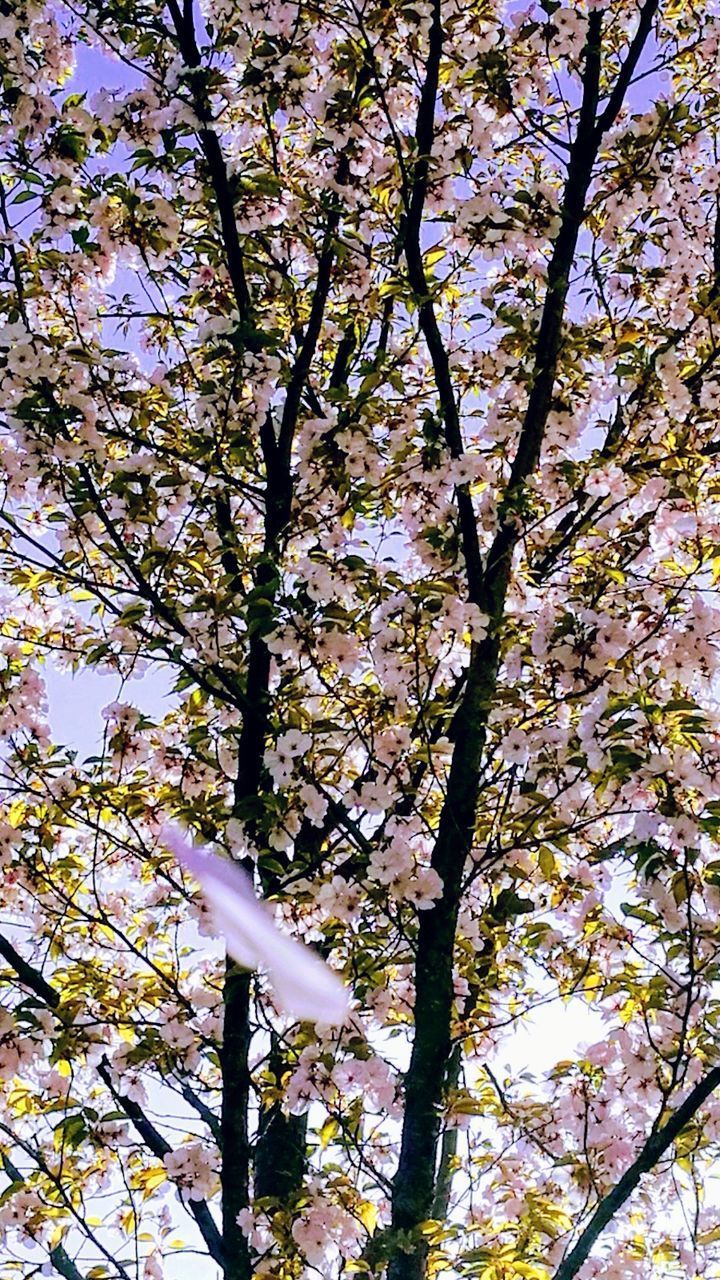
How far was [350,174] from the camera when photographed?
4.27 metres

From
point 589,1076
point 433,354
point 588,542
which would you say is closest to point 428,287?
point 433,354

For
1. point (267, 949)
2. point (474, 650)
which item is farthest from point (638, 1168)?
point (474, 650)

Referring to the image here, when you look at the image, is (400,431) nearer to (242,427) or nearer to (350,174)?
(242,427)

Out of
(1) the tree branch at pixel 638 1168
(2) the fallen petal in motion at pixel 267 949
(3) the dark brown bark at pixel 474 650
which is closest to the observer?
(1) the tree branch at pixel 638 1168

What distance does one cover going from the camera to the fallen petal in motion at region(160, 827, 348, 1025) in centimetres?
379

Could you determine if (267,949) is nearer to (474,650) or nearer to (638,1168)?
(474,650)

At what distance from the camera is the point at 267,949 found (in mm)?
3910

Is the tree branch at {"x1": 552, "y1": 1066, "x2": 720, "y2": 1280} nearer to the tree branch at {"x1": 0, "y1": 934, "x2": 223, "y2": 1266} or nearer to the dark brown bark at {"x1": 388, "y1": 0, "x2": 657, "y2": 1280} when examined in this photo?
the dark brown bark at {"x1": 388, "y1": 0, "x2": 657, "y2": 1280}

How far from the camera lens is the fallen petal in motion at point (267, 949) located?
12.4 feet

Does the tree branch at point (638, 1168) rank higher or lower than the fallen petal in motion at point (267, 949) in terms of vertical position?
lower

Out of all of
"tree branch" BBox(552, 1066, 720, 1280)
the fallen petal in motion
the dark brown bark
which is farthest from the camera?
the fallen petal in motion

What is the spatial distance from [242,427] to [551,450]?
1149mm

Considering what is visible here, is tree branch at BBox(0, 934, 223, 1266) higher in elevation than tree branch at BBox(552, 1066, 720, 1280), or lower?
higher

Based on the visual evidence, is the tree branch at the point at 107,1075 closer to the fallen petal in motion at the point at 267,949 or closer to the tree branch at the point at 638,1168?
the fallen petal in motion at the point at 267,949
